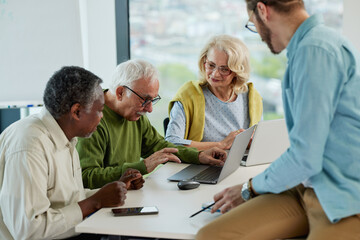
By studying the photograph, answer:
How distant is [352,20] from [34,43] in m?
2.88

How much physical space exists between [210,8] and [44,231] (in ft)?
10.6

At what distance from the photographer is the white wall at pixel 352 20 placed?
4.43 meters

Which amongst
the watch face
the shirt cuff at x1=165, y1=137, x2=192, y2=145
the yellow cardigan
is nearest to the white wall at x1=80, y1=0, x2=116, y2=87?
the yellow cardigan

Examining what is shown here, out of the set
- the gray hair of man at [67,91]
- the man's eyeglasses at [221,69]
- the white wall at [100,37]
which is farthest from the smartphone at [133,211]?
the white wall at [100,37]

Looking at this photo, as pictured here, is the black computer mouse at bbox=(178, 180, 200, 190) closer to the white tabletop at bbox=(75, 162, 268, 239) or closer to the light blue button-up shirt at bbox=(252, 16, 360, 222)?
the white tabletop at bbox=(75, 162, 268, 239)

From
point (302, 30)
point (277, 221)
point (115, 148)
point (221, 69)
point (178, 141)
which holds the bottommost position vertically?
point (178, 141)

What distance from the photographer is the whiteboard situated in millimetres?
3705

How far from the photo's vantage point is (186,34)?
4.48 m

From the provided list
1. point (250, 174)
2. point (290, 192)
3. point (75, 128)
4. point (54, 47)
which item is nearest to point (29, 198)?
point (75, 128)

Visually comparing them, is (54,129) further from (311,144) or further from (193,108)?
(193,108)

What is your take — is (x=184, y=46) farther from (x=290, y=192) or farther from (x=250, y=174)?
(x=290, y=192)

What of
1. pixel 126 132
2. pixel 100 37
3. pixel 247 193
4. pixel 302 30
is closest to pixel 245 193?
pixel 247 193

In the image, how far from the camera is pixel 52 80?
5.91 ft

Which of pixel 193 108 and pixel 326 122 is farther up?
A: pixel 326 122
